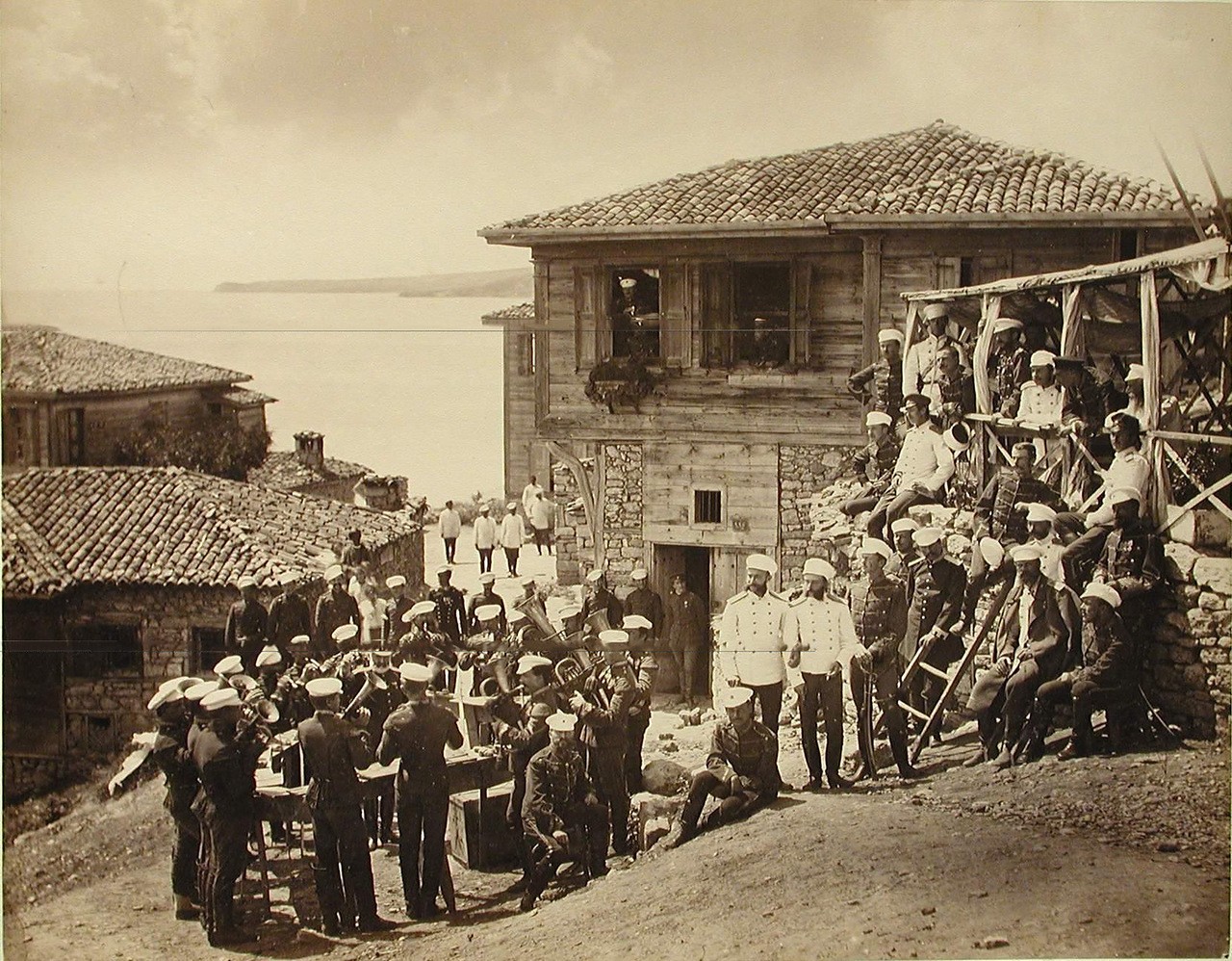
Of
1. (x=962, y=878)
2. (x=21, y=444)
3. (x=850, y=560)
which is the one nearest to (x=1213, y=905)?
(x=962, y=878)

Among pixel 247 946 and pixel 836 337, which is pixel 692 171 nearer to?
pixel 836 337

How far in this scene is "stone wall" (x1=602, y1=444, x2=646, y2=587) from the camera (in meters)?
6.44

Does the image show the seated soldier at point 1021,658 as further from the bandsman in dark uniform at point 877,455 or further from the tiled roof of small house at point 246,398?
the tiled roof of small house at point 246,398

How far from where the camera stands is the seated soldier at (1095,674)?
17.9ft

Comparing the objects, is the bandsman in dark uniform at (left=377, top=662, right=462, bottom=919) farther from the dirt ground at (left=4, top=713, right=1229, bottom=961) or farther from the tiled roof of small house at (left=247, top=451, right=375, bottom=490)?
the tiled roof of small house at (left=247, top=451, right=375, bottom=490)

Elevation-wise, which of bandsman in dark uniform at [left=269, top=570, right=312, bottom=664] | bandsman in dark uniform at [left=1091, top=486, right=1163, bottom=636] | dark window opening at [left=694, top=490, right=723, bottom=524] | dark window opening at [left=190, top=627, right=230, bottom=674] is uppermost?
dark window opening at [left=694, top=490, right=723, bottom=524]

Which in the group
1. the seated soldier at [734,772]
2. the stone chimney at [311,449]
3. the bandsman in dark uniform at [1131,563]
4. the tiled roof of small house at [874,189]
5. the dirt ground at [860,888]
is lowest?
the dirt ground at [860,888]

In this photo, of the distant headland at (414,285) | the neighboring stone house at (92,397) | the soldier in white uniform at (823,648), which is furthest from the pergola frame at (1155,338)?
the neighboring stone house at (92,397)

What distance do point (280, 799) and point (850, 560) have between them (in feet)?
10.7

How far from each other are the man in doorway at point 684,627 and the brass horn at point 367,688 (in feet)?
5.35

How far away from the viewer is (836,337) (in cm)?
688

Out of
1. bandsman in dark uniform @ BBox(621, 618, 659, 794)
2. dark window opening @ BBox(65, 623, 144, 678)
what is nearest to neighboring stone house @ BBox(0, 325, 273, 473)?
dark window opening @ BBox(65, 623, 144, 678)

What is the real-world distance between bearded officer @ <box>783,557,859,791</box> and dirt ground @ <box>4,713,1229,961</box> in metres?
0.40

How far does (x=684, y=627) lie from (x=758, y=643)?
0.59 m
